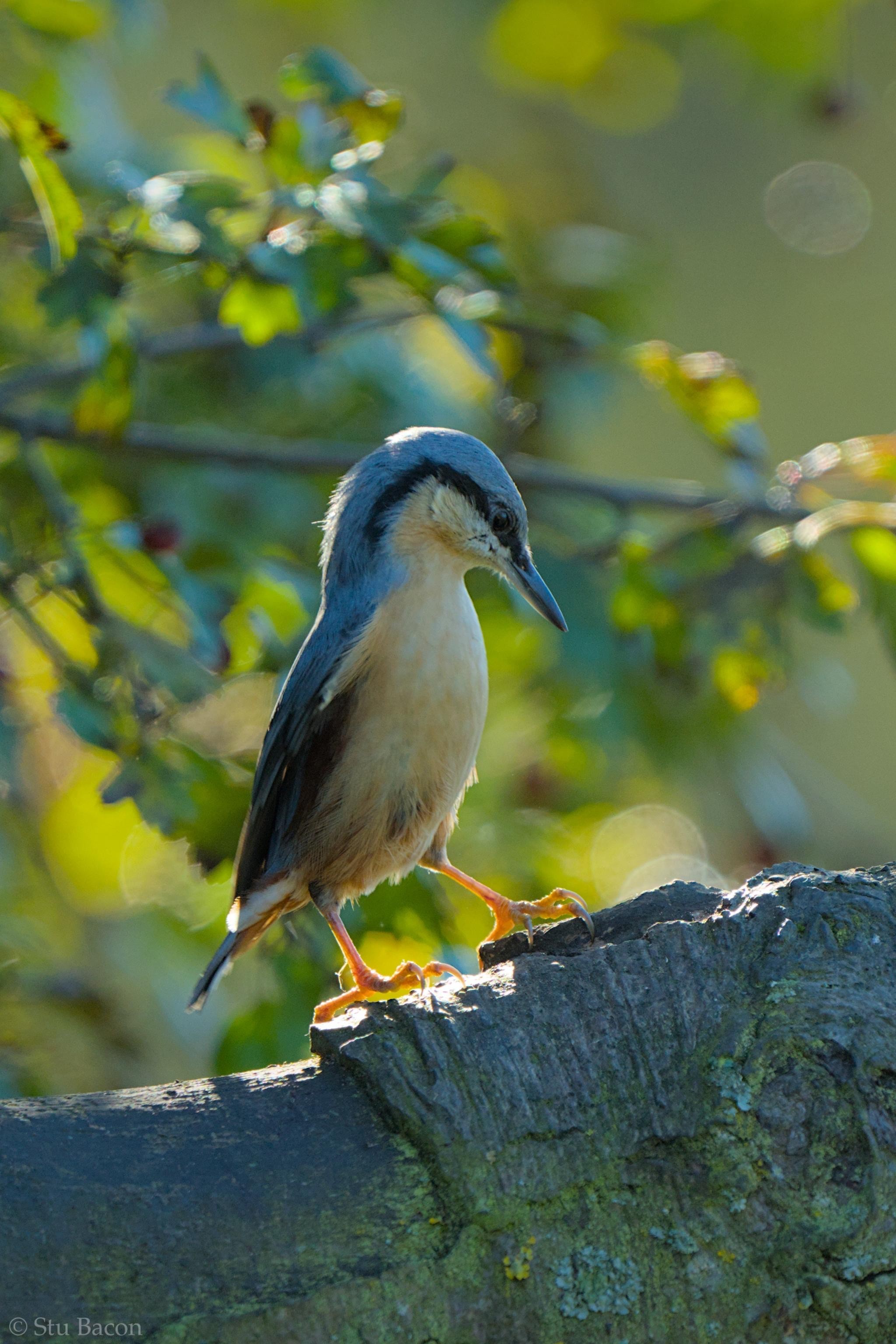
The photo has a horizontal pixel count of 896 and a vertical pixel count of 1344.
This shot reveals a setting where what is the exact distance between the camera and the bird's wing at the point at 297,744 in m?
2.02

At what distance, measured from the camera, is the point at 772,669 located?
7.76 ft

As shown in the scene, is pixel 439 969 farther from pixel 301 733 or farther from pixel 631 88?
pixel 631 88

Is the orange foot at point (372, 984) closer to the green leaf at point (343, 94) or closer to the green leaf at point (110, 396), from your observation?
the green leaf at point (110, 396)

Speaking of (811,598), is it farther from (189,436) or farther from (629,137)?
(629,137)

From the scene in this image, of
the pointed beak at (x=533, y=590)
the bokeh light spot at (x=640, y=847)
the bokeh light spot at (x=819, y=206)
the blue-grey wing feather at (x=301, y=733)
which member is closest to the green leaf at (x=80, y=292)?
the blue-grey wing feather at (x=301, y=733)

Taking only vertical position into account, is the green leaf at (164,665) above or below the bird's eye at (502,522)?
below

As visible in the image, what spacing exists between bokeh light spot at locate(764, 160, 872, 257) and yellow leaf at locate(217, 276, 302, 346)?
560 cm

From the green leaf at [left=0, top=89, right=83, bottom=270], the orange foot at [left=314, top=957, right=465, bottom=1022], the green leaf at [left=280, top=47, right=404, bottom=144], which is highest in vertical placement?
the green leaf at [left=280, top=47, right=404, bottom=144]

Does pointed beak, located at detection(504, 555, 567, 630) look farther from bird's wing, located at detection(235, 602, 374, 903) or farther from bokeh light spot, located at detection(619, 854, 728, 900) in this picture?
bokeh light spot, located at detection(619, 854, 728, 900)

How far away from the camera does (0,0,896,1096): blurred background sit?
6.39 ft

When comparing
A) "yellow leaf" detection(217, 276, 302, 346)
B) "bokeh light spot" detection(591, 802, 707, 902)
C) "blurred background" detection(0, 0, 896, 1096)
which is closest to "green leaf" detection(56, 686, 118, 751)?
"blurred background" detection(0, 0, 896, 1096)

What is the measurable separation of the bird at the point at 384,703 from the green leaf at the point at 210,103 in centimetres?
55

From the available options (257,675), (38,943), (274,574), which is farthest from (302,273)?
(38,943)

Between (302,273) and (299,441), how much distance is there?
57.8 inches
